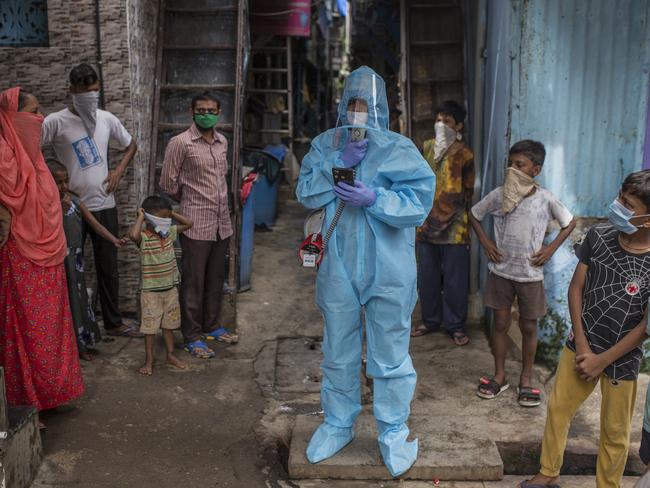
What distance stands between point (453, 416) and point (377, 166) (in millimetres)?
1645

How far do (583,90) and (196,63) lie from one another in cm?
348

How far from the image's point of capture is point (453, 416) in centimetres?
408

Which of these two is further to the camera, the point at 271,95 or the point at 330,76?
the point at 330,76

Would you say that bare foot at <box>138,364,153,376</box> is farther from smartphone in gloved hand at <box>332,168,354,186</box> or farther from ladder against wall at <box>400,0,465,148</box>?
ladder against wall at <box>400,0,465,148</box>

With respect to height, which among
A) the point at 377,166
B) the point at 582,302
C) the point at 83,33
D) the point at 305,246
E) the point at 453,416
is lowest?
the point at 453,416

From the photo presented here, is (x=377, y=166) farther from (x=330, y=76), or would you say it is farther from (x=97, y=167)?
(x=330, y=76)

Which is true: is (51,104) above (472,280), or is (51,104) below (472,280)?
above

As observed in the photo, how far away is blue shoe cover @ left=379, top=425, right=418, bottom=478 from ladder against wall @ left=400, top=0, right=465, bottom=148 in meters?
3.52

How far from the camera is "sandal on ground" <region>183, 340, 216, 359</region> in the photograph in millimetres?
4996

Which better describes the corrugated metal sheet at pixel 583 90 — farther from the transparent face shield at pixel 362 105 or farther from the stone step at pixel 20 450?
the stone step at pixel 20 450

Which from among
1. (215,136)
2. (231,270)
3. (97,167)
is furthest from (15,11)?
(231,270)

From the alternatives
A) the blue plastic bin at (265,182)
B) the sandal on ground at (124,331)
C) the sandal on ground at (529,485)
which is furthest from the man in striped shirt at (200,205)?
the blue plastic bin at (265,182)

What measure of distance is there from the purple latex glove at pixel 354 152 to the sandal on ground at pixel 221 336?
2.36 m

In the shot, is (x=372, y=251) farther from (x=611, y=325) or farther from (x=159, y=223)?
(x=159, y=223)
